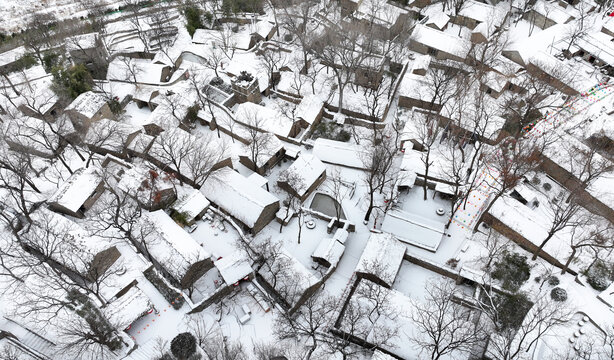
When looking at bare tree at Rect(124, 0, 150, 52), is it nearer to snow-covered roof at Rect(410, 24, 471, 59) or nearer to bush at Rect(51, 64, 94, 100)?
bush at Rect(51, 64, 94, 100)

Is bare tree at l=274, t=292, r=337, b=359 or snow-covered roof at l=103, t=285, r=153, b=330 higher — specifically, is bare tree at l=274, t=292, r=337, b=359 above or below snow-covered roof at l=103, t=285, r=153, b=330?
below

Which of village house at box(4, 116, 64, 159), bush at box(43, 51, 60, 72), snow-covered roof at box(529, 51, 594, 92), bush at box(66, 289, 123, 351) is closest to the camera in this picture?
bush at box(66, 289, 123, 351)

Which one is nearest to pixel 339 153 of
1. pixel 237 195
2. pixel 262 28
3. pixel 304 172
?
pixel 304 172

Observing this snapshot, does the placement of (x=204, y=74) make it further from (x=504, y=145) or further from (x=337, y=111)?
(x=504, y=145)

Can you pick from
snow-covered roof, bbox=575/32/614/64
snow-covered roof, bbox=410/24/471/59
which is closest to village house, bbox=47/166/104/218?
snow-covered roof, bbox=410/24/471/59

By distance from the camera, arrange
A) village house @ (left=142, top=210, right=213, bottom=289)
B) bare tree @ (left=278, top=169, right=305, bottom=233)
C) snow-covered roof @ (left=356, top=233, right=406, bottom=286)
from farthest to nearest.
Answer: bare tree @ (left=278, top=169, right=305, bottom=233) < snow-covered roof @ (left=356, top=233, right=406, bottom=286) < village house @ (left=142, top=210, right=213, bottom=289)

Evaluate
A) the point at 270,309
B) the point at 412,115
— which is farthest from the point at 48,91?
the point at 412,115

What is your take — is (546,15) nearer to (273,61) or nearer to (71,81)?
(273,61)
